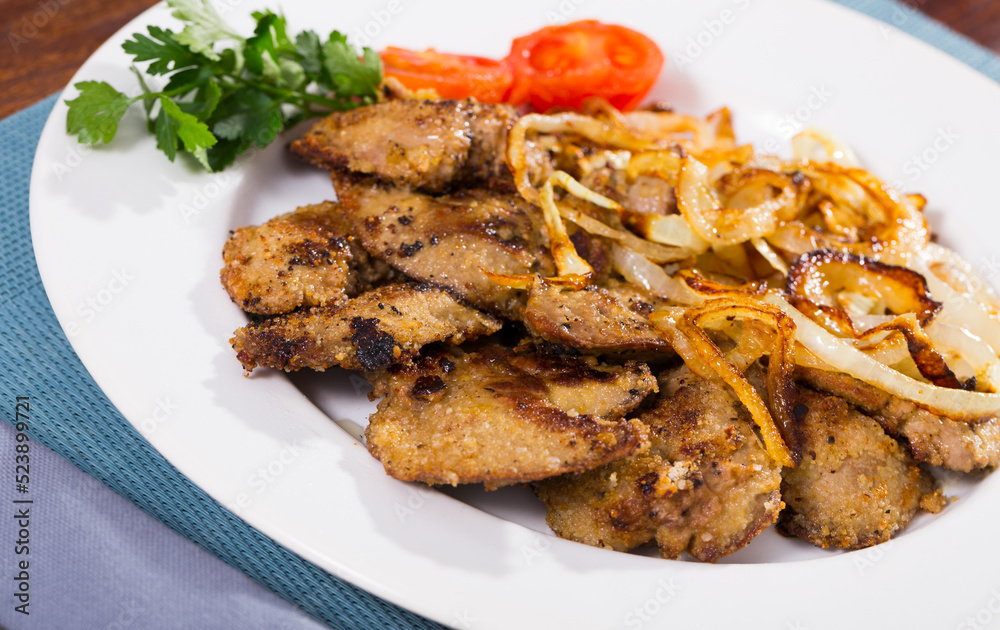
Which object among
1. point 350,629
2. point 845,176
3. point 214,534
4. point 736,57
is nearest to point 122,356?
point 214,534

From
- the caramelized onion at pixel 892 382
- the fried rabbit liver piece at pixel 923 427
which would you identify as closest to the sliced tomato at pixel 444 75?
the caramelized onion at pixel 892 382

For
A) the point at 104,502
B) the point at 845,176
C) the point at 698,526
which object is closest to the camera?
the point at 698,526

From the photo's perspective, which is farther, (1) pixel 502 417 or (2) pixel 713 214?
(2) pixel 713 214

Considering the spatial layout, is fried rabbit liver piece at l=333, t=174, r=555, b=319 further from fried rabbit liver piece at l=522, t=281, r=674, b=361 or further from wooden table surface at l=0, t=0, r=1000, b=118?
wooden table surface at l=0, t=0, r=1000, b=118

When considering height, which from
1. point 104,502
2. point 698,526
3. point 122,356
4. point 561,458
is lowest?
point 104,502

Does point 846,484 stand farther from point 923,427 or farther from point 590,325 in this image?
point 590,325

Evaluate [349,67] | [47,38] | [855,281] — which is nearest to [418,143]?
[349,67]

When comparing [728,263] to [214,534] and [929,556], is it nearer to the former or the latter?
[929,556]
